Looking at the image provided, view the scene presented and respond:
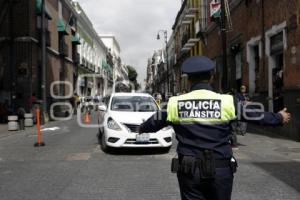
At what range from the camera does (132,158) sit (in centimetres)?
1087

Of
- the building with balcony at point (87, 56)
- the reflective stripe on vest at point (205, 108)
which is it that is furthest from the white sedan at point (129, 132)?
the building with balcony at point (87, 56)

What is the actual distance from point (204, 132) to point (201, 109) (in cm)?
19

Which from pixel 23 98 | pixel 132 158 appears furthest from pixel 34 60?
pixel 132 158

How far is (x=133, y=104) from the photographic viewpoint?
12.9 meters

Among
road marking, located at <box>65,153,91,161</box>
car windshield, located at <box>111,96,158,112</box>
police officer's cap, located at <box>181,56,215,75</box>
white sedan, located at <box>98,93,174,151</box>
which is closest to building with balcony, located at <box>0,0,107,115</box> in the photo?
car windshield, located at <box>111,96,158,112</box>

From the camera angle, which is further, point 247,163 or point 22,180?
point 247,163

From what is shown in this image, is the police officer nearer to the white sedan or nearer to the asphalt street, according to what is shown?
the asphalt street

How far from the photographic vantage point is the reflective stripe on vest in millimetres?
3734

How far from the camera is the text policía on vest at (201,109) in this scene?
3734 millimetres

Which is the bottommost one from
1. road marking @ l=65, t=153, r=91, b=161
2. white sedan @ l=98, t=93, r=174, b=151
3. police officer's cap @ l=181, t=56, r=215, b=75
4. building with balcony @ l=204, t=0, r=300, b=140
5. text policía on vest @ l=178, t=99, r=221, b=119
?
road marking @ l=65, t=153, r=91, b=161

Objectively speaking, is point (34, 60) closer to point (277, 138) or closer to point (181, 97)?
point (277, 138)

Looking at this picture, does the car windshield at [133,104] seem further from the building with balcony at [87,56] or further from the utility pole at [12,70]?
the building with balcony at [87,56]

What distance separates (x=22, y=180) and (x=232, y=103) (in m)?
5.41

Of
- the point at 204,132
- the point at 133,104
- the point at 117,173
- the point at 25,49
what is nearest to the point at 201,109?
the point at 204,132
